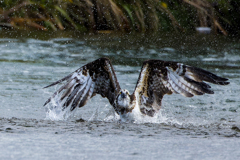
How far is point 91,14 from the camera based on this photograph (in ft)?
54.9

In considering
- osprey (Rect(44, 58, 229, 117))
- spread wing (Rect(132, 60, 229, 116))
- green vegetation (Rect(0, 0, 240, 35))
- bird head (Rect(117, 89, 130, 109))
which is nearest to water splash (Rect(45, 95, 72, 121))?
osprey (Rect(44, 58, 229, 117))

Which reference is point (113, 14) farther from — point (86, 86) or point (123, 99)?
point (123, 99)

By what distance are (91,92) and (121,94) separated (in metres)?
0.50

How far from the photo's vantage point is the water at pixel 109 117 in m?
4.89

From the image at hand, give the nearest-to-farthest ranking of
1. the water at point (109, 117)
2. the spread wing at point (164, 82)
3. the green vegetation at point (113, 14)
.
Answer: the water at point (109, 117) < the spread wing at point (164, 82) < the green vegetation at point (113, 14)

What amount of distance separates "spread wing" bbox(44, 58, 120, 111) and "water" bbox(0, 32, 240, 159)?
0.24 metres

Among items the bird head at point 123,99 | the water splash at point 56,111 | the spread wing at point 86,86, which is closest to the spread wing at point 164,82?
the bird head at point 123,99

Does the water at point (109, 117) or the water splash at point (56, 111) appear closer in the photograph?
the water at point (109, 117)

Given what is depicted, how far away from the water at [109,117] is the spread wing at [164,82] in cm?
24

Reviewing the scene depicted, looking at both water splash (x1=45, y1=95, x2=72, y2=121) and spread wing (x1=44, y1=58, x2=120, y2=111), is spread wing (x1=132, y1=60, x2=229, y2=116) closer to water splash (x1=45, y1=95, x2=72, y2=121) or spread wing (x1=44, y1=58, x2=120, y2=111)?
spread wing (x1=44, y1=58, x2=120, y2=111)

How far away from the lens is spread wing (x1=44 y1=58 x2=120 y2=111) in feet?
21.8

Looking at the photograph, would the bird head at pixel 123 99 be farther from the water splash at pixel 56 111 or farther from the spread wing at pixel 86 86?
the water splash at pixel 56 111

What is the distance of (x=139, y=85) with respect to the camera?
6531 mm

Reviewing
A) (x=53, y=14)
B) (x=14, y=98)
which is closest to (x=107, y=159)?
(x=14, y=98)
